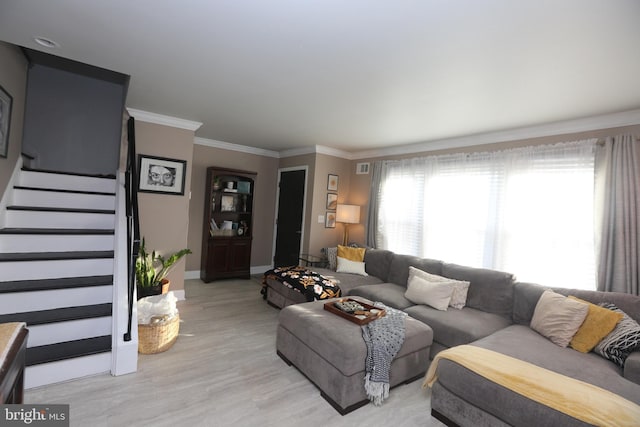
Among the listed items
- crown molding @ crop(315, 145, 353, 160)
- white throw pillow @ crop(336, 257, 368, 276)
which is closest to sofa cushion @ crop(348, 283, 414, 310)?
white throw pillow @ crop(336, 257, 368, 276)

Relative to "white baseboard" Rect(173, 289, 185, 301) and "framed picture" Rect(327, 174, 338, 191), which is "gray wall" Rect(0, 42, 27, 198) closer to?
"white baseboard" Rect(173, 289, 185, 301)

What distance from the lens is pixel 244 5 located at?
152 centimetres

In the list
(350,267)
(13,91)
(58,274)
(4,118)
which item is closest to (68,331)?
(58,274)

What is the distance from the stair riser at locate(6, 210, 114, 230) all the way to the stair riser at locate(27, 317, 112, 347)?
1158 mm

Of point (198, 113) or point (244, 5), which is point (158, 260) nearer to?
point (198, 113)

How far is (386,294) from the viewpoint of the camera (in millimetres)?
3438

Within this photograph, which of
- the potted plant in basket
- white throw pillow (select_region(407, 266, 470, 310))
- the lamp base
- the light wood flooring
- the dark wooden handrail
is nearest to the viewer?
the light wood flooring

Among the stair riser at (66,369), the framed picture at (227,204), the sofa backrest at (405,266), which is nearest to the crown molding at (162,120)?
the framed picture at (227,204)

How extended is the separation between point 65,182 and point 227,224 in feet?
7.58

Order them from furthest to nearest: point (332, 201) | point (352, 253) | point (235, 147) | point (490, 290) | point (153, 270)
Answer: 1. point (235, 147)
2. point (332, 201)
3. point (352, 253)
4. point (153, 270)
5. point (490, 290)

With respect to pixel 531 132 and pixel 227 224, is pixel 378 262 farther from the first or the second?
pixel 227 224

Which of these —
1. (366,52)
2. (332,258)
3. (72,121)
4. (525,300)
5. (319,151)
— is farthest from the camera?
(319,151)

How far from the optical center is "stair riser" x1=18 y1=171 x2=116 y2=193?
3.19 metres

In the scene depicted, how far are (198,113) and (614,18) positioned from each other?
11.8 feet
